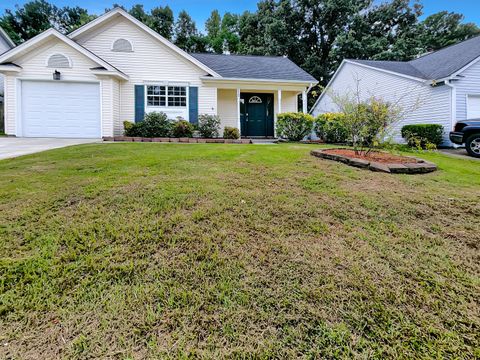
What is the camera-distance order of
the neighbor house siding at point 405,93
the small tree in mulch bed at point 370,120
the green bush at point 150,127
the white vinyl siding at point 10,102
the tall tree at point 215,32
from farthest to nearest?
the tall tree at point 215,32
the neighbor house siding at point 405,93
the green bush at point 150,127
the white vinyl siding at point 10,102
the small tree in mulch bed at point 370,120

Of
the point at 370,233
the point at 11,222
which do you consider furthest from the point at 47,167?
the point at 370,233

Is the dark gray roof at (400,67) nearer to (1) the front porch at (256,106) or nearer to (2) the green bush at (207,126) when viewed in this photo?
(1) the front porch at (256,106)

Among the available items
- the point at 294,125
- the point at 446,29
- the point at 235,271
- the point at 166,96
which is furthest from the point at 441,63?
the point at 446,29

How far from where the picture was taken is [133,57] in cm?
1256

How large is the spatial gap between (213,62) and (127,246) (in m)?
14.2

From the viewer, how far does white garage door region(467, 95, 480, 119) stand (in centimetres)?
1183

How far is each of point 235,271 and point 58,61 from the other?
1283 cm

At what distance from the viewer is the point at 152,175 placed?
4371 millimetres

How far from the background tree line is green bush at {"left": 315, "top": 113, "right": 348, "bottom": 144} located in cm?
1610

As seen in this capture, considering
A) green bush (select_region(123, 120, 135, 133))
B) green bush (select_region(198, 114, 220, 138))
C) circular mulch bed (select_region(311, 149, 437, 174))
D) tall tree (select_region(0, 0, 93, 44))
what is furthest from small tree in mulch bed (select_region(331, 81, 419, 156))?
tall tree (select_region(0, 0, 93, 44))

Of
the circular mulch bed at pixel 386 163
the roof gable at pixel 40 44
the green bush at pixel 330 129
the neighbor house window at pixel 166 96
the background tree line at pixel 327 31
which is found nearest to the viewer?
the circular mulch bed at pixel 386 163

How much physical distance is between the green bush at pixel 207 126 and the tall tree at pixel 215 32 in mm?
20801

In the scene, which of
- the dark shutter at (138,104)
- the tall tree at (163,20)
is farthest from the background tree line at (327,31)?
the dark shutter at (138,104)

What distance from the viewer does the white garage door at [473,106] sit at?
11828 mm
